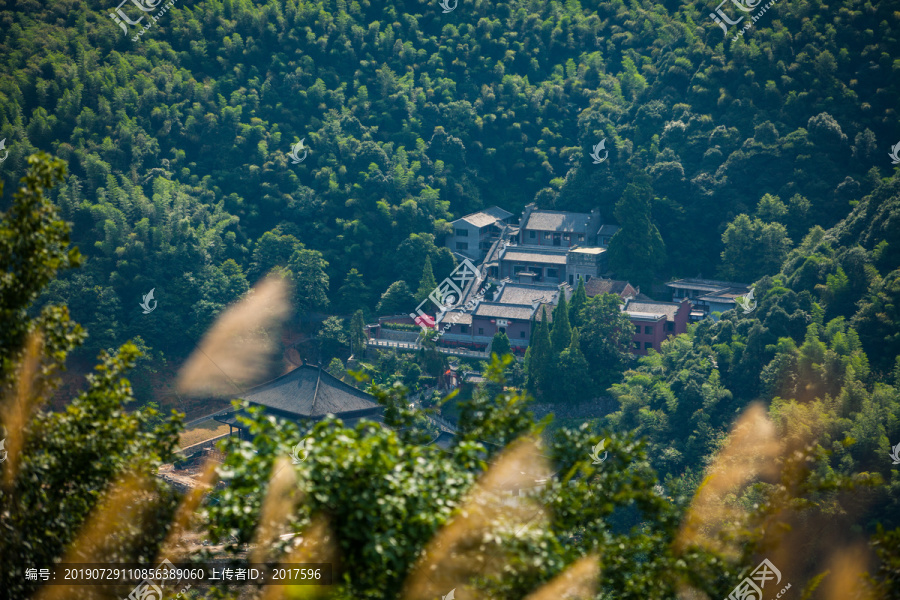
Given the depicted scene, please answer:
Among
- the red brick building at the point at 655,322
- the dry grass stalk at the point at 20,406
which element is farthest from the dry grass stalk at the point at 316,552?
the red brick building at the point at 655,322

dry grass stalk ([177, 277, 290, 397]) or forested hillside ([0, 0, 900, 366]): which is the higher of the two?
forested hillside ([0, 0, 900, 366])

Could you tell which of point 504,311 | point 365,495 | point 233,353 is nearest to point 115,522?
point 365,495

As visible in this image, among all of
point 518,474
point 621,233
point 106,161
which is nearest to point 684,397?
point 621,233

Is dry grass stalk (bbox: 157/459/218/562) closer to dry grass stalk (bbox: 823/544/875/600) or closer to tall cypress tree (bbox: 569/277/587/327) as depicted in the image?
dry grass stalk (bbox: 823/544/875/600)

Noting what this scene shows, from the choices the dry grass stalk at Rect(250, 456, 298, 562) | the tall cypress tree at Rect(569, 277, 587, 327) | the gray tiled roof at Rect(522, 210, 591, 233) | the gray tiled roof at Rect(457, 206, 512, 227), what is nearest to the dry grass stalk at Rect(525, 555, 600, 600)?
the dry grass stalk at Rect(250, 456, 298, 562)

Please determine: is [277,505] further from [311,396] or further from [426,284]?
[426,284]

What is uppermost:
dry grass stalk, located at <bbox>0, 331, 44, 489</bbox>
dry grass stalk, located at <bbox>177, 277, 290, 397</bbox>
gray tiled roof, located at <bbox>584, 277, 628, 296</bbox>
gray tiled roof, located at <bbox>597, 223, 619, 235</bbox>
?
dry grass stalk, located at <bbox>0, 331, 44, 489</bbox>
